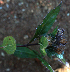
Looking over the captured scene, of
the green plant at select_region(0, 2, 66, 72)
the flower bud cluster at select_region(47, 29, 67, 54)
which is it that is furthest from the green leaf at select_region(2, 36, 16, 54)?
the flower bud cluster at select_region(47, 29, 67, 54)

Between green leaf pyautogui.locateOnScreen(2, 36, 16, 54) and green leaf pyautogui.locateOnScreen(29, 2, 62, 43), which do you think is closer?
green leaf pyautogui.locateOnScreen(2, 36, 16, 54)

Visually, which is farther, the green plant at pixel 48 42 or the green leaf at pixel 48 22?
the green leaf at pixel 48 22

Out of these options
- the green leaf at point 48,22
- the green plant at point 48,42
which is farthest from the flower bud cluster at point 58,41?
the green leaf at point 48,22

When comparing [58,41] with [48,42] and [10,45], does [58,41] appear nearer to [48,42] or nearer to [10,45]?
[48,42]

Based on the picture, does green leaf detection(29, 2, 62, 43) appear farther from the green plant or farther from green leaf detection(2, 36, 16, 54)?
green leaf detection(2, 36, 16, 54)

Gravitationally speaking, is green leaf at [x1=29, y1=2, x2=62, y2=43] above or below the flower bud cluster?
above

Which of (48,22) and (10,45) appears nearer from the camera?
(10,45)

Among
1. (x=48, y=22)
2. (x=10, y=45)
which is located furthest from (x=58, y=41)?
(x=10, y=45)

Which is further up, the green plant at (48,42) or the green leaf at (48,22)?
the green leaf at (48,22)

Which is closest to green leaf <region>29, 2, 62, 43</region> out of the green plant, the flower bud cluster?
the green plant

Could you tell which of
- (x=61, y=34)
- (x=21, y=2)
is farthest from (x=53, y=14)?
(x=21, y=2)

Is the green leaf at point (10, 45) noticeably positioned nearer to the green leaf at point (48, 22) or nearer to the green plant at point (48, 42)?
the green plant at point (48, 42)
